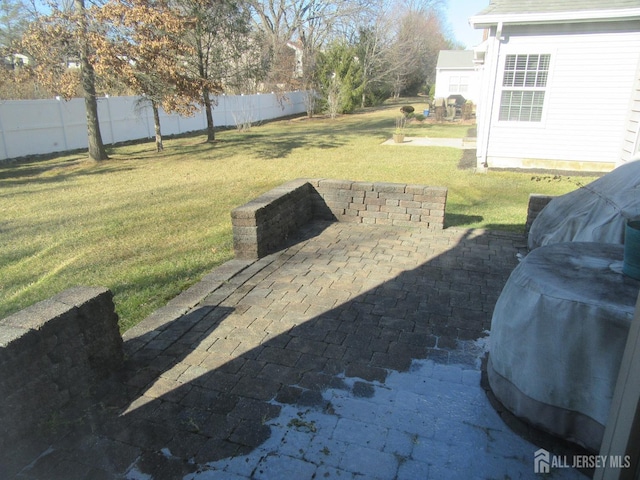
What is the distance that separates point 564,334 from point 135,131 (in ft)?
61.1

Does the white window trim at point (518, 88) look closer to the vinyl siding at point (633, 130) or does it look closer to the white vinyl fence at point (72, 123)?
the vinyl siding at point (633, 130)

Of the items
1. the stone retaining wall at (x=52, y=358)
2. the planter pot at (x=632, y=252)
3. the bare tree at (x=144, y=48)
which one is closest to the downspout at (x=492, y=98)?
the bare tree at (x=144, y=48)

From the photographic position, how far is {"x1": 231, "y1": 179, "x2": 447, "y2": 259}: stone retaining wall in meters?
5.41

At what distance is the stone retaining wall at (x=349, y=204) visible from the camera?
17.7ft

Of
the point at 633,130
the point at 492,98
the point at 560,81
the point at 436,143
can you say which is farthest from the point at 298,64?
the point at 633,130

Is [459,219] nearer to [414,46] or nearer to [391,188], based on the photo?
[391,188]

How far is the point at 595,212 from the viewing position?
13.1 feet

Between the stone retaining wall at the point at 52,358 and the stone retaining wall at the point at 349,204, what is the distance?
8.34ft

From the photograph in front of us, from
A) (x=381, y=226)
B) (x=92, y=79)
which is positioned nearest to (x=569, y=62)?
(x=381, y=226)

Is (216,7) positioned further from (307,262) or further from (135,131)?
(307,262)

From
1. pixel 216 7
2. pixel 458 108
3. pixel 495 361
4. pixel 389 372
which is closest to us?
pixel 495 361

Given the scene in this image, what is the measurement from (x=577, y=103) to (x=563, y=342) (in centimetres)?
970

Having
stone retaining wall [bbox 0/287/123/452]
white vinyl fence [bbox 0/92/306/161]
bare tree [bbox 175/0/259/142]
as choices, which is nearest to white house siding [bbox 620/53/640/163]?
stone retaining wall [bbox 0/287/123/452]

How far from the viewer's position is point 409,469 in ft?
7.11
